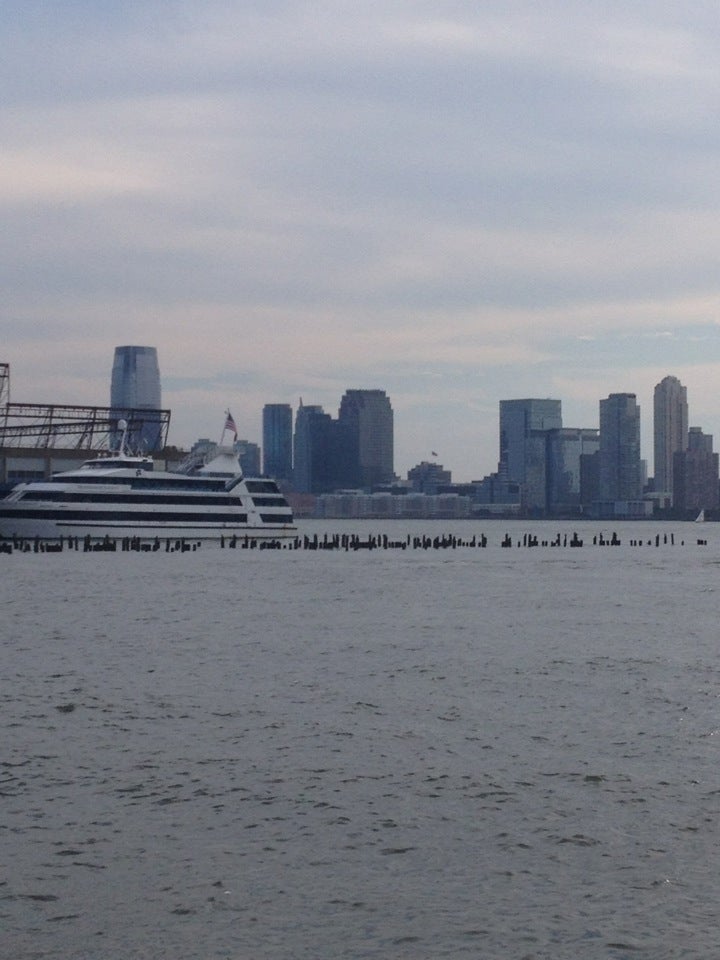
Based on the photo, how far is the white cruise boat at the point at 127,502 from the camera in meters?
118

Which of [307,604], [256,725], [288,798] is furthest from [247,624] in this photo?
[288,798]

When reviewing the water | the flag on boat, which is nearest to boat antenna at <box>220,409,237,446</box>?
the flag on boat

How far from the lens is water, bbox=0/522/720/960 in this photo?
1551 centimetres

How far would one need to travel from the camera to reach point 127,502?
11900 centimetres

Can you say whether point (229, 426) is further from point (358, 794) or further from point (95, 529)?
point (358, 794)

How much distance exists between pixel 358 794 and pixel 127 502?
9911cm

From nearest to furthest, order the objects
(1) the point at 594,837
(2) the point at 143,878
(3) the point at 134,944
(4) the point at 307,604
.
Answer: (3) the point at 134,944, (2) the point at 143,878, (1) the point at 594,837, (4) the point at 307,604

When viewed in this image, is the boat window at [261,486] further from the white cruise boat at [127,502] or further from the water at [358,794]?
the water at [358,794]

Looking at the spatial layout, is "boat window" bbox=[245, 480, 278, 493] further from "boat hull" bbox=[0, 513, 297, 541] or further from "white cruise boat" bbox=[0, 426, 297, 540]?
"boat hull" bbox=[0, 513, 297, 541]

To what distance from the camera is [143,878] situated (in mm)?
17188

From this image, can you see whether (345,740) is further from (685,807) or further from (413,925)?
(413,925)

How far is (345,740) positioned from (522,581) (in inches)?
2456

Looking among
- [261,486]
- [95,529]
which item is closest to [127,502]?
[95,529]

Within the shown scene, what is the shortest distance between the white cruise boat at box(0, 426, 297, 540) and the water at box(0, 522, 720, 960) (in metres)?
67.1
